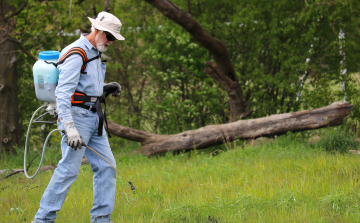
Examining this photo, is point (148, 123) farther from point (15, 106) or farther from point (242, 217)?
point (242, 217)

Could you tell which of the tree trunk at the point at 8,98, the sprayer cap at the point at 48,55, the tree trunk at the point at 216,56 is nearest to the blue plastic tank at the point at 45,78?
the sprayer cap at the point at 48,55

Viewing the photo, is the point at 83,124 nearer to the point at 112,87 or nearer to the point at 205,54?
the point at 112,87

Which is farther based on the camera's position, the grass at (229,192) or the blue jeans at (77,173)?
the grass at (229,192)

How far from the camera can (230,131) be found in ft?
24.2

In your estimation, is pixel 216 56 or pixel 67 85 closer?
pixel 67 85

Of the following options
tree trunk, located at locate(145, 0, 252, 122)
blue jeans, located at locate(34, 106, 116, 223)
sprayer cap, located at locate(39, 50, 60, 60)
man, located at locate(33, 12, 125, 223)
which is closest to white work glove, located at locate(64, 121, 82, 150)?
man, located at locate(33, 12, 125, 223)

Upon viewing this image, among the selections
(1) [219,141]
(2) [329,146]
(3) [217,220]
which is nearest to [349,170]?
(2) [329,146]

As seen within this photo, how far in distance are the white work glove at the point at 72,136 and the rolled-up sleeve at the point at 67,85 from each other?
6 cm

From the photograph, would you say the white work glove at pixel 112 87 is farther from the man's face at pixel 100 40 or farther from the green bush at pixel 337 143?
the green bush at pixel 337 143

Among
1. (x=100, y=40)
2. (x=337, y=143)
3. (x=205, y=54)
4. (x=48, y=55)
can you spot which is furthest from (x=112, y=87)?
(x=205, y=54)

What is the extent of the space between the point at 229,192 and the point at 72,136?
87.7 inches

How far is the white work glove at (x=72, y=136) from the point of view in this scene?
319 centimetres

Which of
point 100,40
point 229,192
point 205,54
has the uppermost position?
point 205,54

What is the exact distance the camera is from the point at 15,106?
8383 mm
